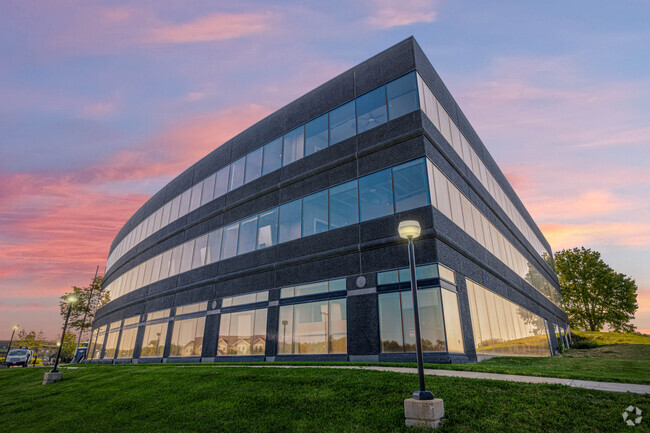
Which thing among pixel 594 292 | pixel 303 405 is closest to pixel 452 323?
pixel 303 405

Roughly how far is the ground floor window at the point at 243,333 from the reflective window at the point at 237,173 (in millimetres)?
10114

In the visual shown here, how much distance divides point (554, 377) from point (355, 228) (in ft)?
36.6

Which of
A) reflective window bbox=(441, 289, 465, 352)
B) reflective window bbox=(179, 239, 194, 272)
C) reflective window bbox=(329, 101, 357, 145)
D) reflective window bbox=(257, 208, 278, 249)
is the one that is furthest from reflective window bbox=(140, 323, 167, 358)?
reflective window bbox=(441, 289, 465, 352)

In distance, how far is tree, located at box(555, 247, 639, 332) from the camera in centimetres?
6531

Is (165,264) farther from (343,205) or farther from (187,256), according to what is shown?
(343,205)

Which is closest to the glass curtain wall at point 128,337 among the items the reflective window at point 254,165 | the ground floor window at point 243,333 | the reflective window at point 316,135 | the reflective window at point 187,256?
the reflective window at point 187,256

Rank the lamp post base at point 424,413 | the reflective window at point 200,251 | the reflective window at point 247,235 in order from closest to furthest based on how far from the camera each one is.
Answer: the lamp post base at point 424,413 → the reflective window at point 247,235 → the reflective window at point 200,251

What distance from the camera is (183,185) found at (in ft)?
121

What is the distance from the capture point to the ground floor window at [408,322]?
51.8 feet

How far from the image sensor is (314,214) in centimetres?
2214

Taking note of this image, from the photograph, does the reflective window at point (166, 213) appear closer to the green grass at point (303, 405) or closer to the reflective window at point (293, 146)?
the reflective window at point (293, 146)

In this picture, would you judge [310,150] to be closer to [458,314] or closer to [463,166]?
[463,166]

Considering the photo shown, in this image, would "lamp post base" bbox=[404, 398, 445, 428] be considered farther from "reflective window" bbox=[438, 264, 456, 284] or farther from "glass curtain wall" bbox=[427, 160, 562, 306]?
"glass curtain wall" bbox=[427, 160, 562, 306]

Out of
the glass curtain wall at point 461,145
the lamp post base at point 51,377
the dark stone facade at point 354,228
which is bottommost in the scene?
the lamp post base at point 51,377
